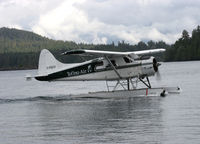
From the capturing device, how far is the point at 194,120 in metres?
12.0

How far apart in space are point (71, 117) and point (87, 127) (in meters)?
2.39

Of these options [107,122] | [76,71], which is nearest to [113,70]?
[76,71]

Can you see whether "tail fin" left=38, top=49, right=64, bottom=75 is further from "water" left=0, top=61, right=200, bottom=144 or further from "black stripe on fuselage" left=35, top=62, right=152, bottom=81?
"water" left=0, top=61, right=200, bottom=144

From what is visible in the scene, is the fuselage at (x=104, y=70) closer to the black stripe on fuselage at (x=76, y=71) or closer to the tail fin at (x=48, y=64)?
the black stripe on fuselage at (x=76, y=71)

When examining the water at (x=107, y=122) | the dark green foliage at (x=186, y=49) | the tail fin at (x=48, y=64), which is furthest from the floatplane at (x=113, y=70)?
the dark green foliage at (x=186, y=49)

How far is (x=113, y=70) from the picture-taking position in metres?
19.4

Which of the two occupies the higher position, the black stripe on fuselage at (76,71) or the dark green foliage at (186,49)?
the dark green foliage at (186,49)

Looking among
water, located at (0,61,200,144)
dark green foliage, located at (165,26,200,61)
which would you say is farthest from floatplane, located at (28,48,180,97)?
dark green foliage, located at (165,26,200,61)

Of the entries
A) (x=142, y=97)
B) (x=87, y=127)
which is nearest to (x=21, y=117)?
→ (x=87, y=127)

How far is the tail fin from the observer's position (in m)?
20.9

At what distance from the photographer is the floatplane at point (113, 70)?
1870 cm

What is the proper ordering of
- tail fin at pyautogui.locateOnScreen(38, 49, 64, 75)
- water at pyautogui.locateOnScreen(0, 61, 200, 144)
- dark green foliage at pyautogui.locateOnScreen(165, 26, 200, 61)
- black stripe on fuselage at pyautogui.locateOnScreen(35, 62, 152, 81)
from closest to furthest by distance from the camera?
water at pyautogui.locateOnScreen(0, 61, 200, 144), black stripe on fuselage at pyautogui.locateOnScreen(35, 62, 152, 81), tail fin at pyautogui.locateOnScreen(38, 49, 64, 75), dark green foliage at pyautogui.locateOnScreen(165, 26, 200, 61)

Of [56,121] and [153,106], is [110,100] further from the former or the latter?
[56,121]

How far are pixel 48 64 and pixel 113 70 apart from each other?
3.51 m
